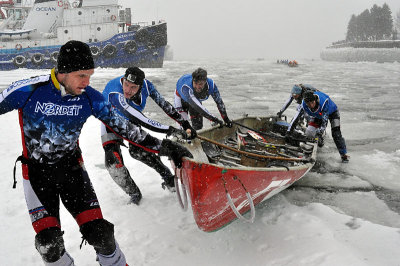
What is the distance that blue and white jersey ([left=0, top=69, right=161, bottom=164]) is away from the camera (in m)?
2.18

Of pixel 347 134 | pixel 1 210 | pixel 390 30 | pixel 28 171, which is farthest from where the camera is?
pixel 390 30

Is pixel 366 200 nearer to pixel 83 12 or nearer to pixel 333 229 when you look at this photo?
pixel 333 229

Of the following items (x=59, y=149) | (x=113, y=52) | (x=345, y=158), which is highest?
(x=113, y=52)

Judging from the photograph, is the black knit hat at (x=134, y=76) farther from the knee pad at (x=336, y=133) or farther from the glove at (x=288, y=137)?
the knee pad at (x=336, y=133)

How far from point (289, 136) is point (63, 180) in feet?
15.8

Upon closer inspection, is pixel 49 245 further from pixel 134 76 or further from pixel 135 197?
pixel 134 76

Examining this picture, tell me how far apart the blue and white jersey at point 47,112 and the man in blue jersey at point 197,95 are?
2970mm

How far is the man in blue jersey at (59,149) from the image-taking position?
219 cm

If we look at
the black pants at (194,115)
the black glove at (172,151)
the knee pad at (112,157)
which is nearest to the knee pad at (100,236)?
the black glove at (172,151)

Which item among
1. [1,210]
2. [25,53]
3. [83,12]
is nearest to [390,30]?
[83,12]

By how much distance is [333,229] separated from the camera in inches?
142

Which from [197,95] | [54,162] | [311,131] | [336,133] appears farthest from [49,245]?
[336,133]

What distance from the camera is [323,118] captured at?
19.5 feet

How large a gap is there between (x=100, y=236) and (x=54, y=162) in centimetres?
67
